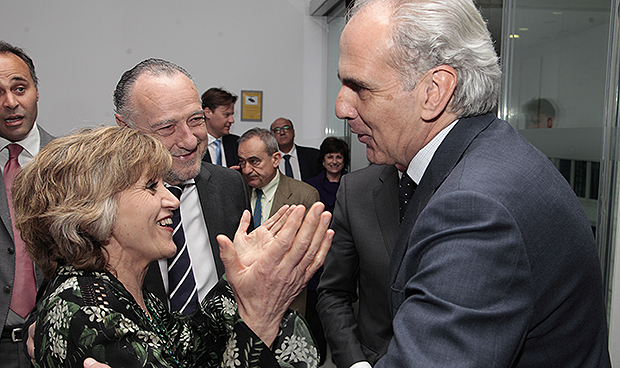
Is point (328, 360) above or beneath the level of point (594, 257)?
beneath

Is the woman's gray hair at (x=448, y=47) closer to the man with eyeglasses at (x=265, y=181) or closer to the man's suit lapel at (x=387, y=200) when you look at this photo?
the man's suit lapel at (x=387, y=200)

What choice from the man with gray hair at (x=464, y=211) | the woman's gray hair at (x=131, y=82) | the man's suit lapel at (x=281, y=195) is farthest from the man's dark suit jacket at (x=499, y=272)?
the man's suit lapel at (x=281, y=195)

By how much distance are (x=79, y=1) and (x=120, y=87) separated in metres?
4.73

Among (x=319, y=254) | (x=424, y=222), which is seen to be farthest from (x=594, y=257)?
(x=319, y=254)

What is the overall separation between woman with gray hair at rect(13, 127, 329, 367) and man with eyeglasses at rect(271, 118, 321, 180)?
12.7 ft

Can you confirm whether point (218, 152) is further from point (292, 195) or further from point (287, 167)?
point (292, 195)

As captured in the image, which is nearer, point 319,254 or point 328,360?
point 319,254

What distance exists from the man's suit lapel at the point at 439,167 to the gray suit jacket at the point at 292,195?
2.39 metres

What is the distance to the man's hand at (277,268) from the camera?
101 cm

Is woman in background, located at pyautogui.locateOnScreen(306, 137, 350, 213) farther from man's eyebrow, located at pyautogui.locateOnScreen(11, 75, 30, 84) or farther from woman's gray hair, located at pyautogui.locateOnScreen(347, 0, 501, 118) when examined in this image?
woman's gray hair, located at pyautogui.locateOnScreen(347, 0, 501, 118)

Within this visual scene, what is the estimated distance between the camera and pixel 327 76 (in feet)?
20.4

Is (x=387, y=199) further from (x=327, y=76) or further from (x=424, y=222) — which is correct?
(x=327, y=76)

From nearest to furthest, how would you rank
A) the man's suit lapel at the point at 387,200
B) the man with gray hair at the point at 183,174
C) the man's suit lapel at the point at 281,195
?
the man's suit lapel at the point at 387,200 < the man with gray hair at the point at 183,174 < the man's suit lapel at the point at 281,195

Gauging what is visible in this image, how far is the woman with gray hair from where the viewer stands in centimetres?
98
